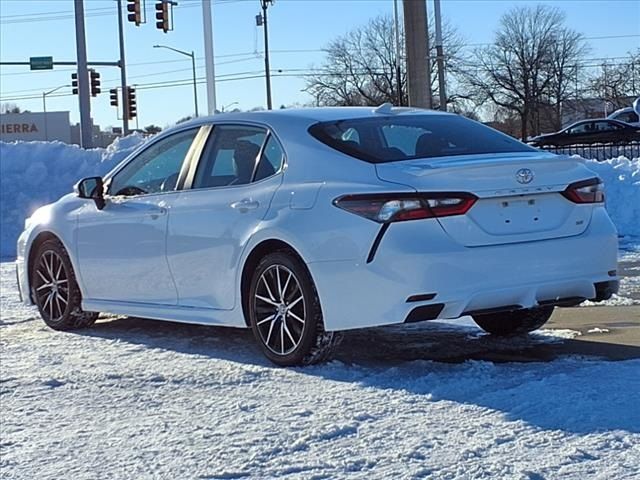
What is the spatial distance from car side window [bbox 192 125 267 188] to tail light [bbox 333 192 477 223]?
3.79ft

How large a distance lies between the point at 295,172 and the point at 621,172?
31.6ft

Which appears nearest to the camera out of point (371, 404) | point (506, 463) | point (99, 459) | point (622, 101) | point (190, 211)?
point (506, 463)

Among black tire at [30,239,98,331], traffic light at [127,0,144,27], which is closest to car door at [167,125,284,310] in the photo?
black tire at [30,239,98,331]

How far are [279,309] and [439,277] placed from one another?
1.05 m


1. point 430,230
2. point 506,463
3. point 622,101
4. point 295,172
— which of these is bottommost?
point 506,463

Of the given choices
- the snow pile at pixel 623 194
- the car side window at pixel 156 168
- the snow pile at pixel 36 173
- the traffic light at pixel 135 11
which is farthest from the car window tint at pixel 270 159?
the traffic light at pixel 135 11

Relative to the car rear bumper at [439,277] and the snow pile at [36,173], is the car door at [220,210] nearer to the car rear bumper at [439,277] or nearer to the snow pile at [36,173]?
the car rear bumper at [439,277]

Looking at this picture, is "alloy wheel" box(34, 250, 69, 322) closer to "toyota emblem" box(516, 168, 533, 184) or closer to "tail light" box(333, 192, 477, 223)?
"tail light" box(333, 192, 477, 223)

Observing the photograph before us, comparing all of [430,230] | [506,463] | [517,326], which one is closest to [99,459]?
[506,463]

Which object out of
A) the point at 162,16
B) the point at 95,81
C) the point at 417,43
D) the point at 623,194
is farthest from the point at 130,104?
the point at 623,194

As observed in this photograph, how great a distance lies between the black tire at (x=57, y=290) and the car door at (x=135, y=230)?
0.22 m

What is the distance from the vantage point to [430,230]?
5277mm

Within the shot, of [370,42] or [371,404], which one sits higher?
[370,42]

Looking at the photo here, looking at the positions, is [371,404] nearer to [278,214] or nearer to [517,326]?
[278,214]
